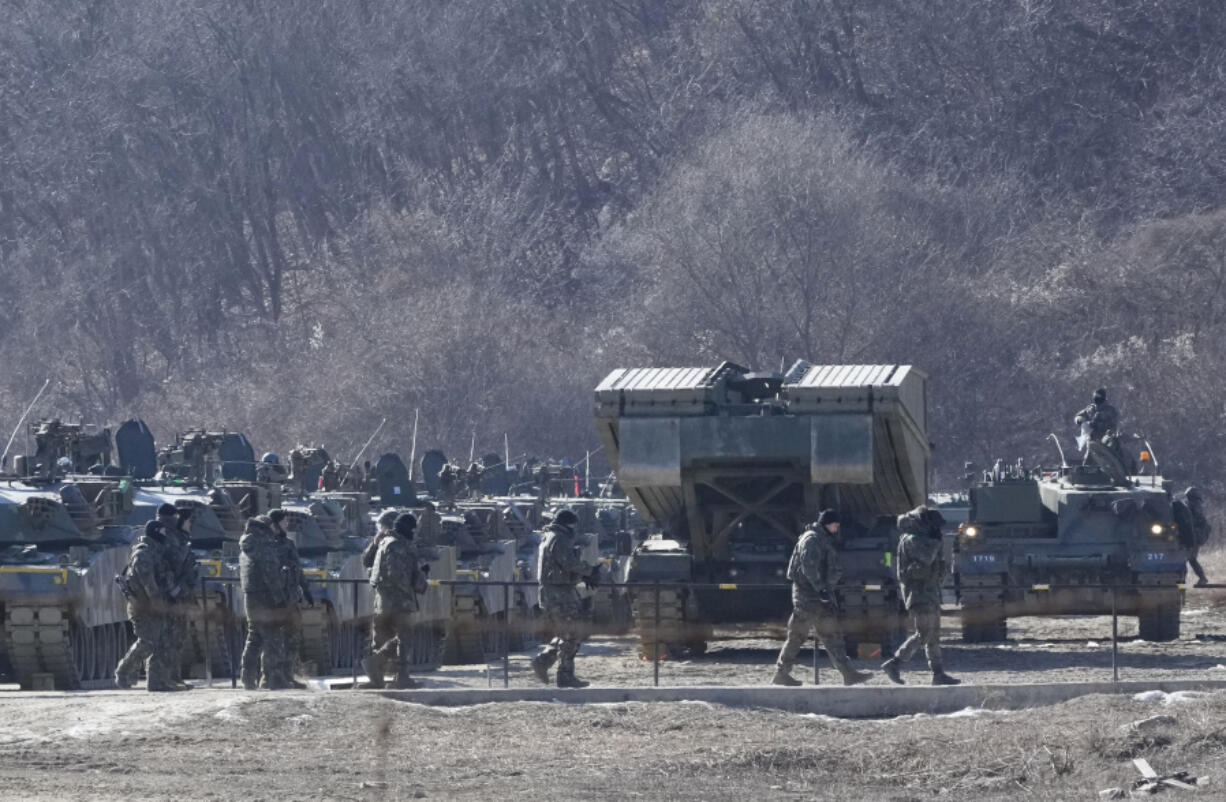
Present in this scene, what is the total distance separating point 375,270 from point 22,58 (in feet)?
55.5

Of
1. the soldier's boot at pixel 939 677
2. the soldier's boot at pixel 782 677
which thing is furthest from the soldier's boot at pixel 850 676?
the soldier's boot at pixel 939 677

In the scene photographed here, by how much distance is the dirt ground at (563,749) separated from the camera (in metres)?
14.9

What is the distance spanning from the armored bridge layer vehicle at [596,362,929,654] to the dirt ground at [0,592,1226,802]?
5502mm

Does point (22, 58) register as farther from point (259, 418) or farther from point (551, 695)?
point (551, 695)

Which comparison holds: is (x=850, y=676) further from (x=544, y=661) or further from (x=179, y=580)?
(x=179, y=580)

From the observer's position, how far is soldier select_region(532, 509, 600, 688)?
1986 centimetres

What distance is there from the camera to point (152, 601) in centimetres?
1953

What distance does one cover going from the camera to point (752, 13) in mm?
73250

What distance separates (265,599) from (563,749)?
3908mm

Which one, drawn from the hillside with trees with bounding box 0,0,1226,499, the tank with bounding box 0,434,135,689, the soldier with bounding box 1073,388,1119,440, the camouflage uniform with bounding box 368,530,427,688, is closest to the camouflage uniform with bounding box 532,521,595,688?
the camouflage uniform with bounding box 368,530,427,688

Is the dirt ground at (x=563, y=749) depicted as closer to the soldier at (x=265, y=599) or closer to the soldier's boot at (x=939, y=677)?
the soldier at (x=265, y=599)

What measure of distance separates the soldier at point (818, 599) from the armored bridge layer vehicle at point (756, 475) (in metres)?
3.27

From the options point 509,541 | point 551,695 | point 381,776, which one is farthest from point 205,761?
point 509,541

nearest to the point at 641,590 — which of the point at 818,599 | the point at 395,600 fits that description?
the point at 818,599
